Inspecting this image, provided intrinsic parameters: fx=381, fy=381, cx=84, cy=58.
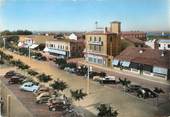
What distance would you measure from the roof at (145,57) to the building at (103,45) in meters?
0.06

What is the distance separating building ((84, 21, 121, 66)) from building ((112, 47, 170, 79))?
0.05 m

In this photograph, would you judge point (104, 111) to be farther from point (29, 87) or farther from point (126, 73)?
point (29, 87)

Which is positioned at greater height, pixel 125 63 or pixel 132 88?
pixel 125 63

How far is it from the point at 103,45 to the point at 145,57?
0.25m

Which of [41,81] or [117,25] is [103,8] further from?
[41,81]

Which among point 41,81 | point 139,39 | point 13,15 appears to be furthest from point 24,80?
point 139,39

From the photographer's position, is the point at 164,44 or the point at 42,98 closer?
the point at 42,98

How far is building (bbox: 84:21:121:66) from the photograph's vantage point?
2.02 meters

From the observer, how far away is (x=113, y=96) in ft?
6.87

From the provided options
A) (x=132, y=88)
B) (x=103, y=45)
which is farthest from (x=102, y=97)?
(x=103, y=45)

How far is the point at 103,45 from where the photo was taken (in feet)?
6.68

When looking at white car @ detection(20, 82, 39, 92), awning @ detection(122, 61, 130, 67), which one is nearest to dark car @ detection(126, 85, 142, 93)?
awning @ detection(122, 61, 130, 67)

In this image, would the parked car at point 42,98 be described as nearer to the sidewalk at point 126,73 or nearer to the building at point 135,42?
the sidewalk at point 126,73

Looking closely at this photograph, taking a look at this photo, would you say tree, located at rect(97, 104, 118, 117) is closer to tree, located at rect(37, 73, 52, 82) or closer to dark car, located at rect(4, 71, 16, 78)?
tree, located at rect(37, 73, 52, 82)
